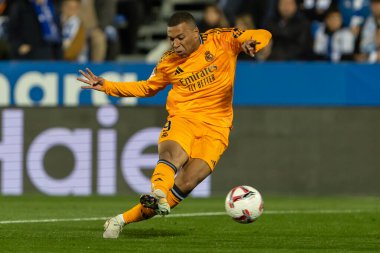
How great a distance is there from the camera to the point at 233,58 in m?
11.2

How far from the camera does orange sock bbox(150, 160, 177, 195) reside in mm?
9930

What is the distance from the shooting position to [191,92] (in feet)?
36.1

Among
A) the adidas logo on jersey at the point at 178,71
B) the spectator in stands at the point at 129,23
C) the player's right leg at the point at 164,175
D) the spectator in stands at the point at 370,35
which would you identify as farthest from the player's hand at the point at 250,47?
the spectator in stands at the point at 129,23

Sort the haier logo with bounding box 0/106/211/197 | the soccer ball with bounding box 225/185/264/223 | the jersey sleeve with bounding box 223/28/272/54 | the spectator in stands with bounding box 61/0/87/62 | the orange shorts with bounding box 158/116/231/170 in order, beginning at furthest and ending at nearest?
1. the spectator in stands with bounding box 61/0/87/62
2. the haier logo with bounding box 0/106/211/197
3. the jersey sleeve with bounding box 223/28/272/54
4. the orange shorts with bounding box 158/116/231/170
5. the soccer ball with bounding box 225/185/264/223

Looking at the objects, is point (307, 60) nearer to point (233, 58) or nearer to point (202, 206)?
→ point (202, 206)

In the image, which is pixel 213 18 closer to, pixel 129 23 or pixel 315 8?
pixel 315 8

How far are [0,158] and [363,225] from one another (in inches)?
264

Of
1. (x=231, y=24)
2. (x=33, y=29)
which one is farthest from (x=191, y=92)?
(x=231, y=24)

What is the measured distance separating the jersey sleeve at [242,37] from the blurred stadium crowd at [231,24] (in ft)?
25.3

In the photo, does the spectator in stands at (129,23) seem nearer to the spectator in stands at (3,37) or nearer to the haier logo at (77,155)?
the spectator in stands at (3,37)

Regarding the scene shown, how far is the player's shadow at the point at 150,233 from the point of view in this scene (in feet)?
35.4

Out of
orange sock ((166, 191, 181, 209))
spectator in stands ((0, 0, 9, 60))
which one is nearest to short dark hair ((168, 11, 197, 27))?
orange sock ((166, 191, 181, 209))

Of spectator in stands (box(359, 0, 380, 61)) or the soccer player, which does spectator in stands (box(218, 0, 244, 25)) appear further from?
the soccer player

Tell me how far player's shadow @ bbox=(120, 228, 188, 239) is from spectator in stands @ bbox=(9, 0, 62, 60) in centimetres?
771
